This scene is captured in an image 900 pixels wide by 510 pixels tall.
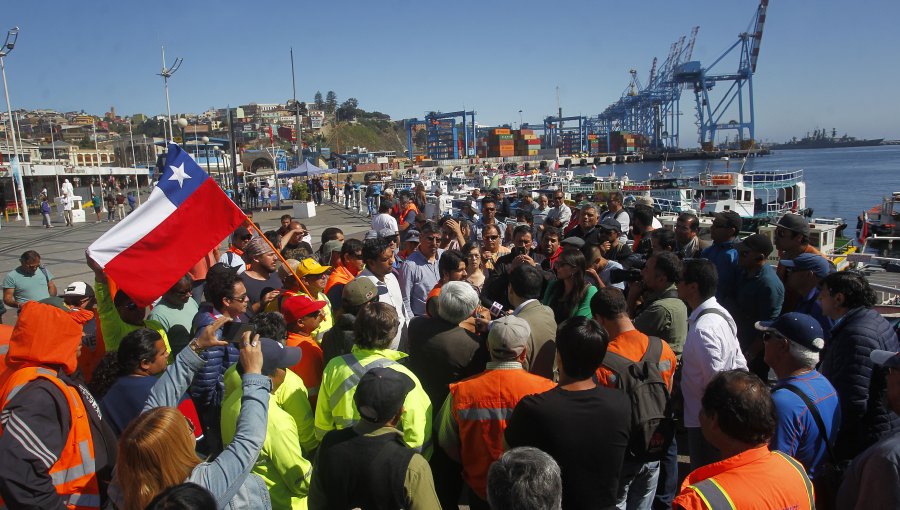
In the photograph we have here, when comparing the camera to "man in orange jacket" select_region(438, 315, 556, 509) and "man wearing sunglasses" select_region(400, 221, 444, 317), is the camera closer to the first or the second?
"man wearing sunglasses" select_region(400, 221, 444, 317)

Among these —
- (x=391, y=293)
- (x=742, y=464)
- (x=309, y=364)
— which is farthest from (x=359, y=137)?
(x=742, y=464)

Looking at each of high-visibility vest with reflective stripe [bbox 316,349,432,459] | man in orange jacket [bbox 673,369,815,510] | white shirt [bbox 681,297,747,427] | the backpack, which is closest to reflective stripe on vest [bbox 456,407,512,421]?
high-visibility vest with reflective stripe [bbox 316,349,432,459]

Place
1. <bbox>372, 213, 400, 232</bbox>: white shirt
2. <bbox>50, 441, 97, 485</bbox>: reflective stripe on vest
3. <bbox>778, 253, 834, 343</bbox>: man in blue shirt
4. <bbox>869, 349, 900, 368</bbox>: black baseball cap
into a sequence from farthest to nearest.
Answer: <bbox>372, 213, 400, 232</bbox>: white shirt
<bbox>778, 253, 834, 343</bbox>: man in blue shirt
<bbox>50, 441, 97, 485</bbox>: reflective stripe on vest
<bbox>869, 349, 900, 368</bbox>: black baseball cap

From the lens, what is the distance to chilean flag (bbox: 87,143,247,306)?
3989mm

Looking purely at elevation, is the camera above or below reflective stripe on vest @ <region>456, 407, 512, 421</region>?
above

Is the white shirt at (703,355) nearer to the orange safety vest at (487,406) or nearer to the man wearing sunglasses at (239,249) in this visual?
the orange safety vest at (487,406)

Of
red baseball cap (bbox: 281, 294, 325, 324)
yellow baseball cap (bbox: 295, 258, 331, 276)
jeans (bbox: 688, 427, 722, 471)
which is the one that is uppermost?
yellow baseball cap (bbox: 295, 258, 331, 276)

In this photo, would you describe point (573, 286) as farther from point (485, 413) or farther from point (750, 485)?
point (750, 485)

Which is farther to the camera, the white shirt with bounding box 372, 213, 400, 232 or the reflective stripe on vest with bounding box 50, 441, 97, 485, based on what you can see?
the white shirt with bounding box 372, 213, 400, 232

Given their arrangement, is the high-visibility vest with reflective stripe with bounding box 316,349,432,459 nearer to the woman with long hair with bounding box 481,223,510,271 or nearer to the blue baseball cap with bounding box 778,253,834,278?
the blue baseball cap with bounding box 778,253,834,278

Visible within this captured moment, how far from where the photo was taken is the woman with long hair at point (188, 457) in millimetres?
1998

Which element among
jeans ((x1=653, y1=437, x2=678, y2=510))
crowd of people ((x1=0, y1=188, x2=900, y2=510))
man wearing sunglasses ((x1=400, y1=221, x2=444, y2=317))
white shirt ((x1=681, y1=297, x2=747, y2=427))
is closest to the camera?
crowd of people ((x1=0, y1=188, x2=900, y2=510))

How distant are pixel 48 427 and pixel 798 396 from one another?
3.25m

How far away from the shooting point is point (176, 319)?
14.2 ft
